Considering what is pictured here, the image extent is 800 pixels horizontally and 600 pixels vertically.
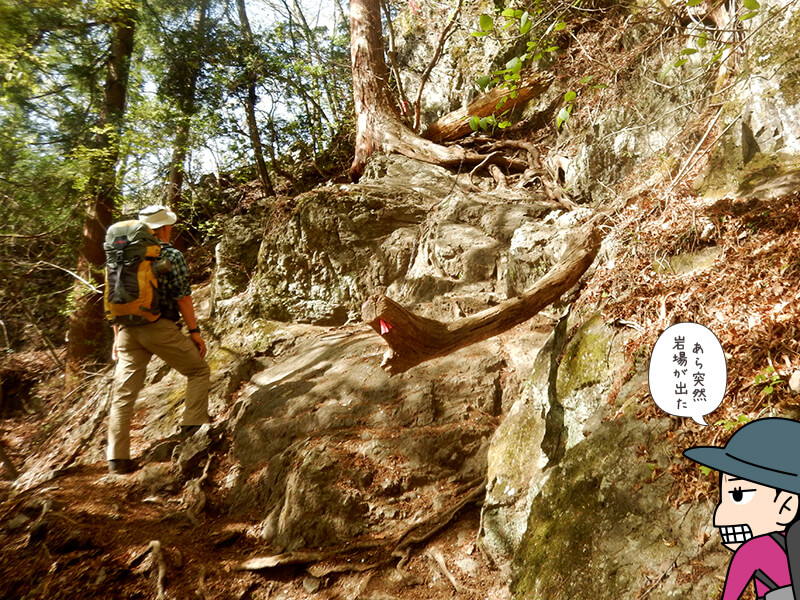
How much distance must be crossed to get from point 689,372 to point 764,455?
56 centimetres

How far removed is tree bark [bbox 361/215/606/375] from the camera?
293 cm

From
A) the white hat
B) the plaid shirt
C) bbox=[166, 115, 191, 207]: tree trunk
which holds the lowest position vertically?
the plaid shirt

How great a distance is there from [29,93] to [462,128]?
7.71 meters

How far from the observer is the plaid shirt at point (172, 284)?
4.69 m

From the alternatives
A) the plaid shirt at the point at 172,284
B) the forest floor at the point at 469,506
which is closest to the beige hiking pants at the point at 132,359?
the plaid shirt at the point at 172,284

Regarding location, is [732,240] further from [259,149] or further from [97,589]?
[259,149]

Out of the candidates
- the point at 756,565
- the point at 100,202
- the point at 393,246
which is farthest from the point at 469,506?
the point at 100,202

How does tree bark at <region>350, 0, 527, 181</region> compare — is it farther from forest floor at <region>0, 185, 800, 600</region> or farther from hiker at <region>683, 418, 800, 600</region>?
hiker at <region>683, 418, 800, 600</region>

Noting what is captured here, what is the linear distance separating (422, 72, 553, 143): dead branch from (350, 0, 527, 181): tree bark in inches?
21.6


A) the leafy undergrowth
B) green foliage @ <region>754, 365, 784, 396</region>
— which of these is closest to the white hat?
the leafy undergrowth

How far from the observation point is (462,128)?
28.1 feet

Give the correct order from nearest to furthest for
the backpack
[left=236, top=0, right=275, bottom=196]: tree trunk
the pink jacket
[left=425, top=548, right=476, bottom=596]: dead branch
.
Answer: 1. the pink jacket
2. [left=425, top=548, right=476, bottom=596]: dead branch
3. the backpack
4. [left=236, top=0, right=275, bottom=196]: tree trunk

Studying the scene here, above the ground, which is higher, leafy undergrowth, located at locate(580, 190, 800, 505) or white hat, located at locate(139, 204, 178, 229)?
white hat, located at locate(139, 204, 178, 229)

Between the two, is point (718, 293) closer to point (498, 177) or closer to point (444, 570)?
point (444, 570)
